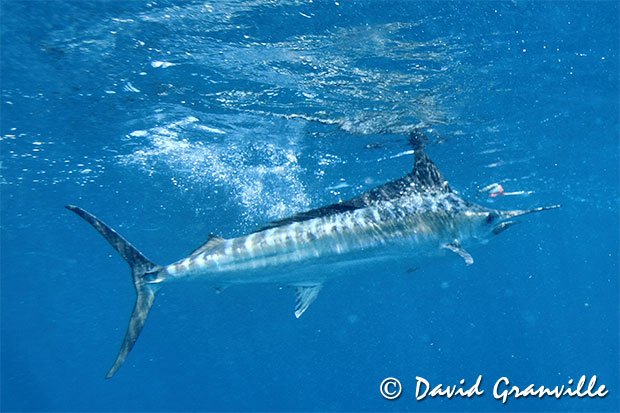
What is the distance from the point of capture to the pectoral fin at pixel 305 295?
615 centimetres

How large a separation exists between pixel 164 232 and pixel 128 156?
1446cm

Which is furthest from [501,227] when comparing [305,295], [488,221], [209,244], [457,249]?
[209,244]

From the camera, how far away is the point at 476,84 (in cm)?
1102

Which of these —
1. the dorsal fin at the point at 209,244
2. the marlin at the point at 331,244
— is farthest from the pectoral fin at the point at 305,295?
the dorsal fin at the point at 209,244

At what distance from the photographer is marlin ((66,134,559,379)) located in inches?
231

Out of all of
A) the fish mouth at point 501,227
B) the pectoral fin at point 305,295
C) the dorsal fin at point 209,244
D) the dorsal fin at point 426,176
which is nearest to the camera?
the dorsal fin at point 209,244

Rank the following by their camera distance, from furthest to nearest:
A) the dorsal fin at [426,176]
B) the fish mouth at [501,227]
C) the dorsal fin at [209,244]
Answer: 1. the dorsal fin at [426,176]
2. the fish mouth at [501,227]
3. the dorsal fin at [209,244]

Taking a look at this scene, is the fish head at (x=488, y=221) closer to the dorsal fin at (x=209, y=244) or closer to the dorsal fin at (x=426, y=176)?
the dorsal fin at (x=426, y=176)

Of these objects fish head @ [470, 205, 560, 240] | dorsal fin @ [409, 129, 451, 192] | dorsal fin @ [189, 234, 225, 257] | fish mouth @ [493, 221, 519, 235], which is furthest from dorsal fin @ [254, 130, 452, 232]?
dorsal fin @ [189, 234, 225, 257]

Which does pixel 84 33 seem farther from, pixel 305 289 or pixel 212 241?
pixel 305 289

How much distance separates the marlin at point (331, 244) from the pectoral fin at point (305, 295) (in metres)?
0.01

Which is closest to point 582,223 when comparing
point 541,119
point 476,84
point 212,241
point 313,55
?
point 541,119

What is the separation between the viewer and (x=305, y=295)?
6.27 metres

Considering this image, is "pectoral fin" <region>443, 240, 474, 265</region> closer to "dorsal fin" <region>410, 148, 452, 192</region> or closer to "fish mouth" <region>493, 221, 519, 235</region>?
"fish mouth" <region>493, 221, 519, 235</region>
